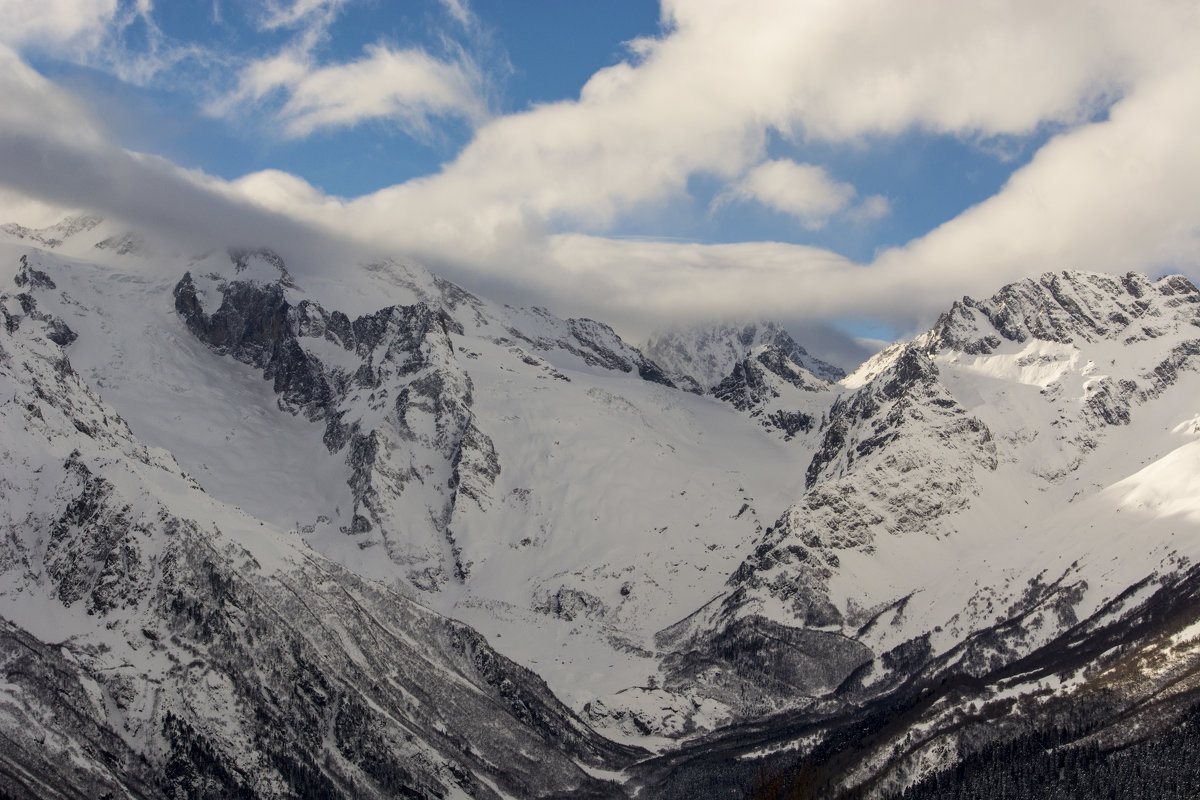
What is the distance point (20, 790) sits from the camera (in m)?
197
